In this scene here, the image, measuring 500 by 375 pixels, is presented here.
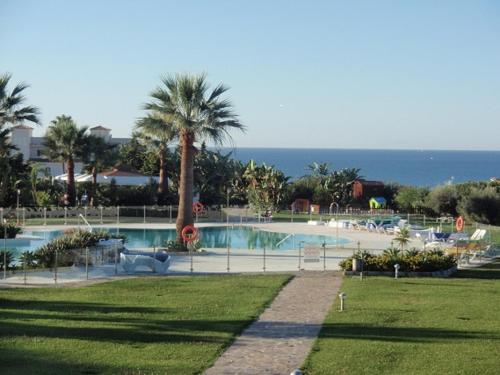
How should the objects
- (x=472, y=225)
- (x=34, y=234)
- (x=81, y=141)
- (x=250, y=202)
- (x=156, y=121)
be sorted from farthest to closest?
(x=250, y=202) → (x=81, y=141) → (x=472, y=225) → (x=34, y=234) → (x=156, y=121)

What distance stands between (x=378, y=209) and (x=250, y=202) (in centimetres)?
838

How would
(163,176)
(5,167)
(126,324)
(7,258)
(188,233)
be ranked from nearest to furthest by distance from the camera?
(126,324) < (7,258) < (188,233) < (5,167) < (163,176)

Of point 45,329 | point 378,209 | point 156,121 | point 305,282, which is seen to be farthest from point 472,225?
point 45,329

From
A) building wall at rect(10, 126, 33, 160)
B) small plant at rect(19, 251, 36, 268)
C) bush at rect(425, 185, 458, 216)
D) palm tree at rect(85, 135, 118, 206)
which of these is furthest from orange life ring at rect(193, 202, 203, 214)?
building wall at rect(10, 126, 33, 160)

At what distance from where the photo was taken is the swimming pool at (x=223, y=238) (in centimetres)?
3116

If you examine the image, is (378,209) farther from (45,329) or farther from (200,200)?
(45,329)

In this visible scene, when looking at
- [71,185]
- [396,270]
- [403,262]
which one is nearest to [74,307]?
[396,270]

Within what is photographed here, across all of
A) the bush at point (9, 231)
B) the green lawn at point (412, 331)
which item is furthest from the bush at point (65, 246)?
the green lawn at point (412, 331)

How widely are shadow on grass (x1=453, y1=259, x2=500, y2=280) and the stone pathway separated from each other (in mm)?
5181

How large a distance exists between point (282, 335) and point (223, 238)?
A: 21.6 m

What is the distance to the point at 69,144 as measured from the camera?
41906mm

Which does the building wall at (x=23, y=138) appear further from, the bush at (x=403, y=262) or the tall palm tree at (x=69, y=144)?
the bush at (x=403, y=262)

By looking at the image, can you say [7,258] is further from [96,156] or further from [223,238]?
[96,156]

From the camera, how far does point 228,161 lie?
51.0m
